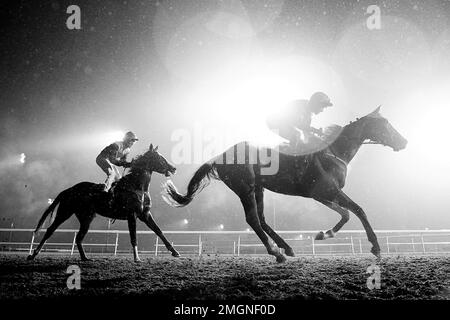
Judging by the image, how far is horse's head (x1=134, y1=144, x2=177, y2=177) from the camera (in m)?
9.59

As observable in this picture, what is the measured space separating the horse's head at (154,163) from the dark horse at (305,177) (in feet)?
3.88

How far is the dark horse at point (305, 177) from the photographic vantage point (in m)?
7.10

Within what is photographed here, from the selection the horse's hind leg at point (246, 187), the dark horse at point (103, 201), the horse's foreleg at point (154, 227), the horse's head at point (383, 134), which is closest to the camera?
the horse's hind leg at point (246, 187)

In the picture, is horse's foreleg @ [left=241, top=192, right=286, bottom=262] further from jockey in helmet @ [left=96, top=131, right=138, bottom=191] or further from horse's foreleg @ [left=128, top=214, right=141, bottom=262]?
jockey in helmet @ [left=96, top=131, right=138, bottom=191]

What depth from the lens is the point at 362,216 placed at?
21.8 ft

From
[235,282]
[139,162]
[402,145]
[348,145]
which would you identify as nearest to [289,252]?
[235,282]

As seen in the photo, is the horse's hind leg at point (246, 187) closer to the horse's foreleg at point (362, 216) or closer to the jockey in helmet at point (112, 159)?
the horse's foreleg at point (362, 216)

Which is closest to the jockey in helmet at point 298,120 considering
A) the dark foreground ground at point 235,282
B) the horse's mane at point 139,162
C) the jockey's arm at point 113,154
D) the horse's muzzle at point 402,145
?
the horse's muzzle at point 402,145

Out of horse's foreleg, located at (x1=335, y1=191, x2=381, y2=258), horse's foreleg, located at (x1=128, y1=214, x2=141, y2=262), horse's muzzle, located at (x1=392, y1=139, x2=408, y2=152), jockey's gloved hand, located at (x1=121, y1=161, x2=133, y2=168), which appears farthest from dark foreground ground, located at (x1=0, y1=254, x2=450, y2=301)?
jockey's gloved hand, located at (x1=121, y1=161, x2=133, y2=168)

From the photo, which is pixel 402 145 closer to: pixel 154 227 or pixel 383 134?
pixel 383 134
